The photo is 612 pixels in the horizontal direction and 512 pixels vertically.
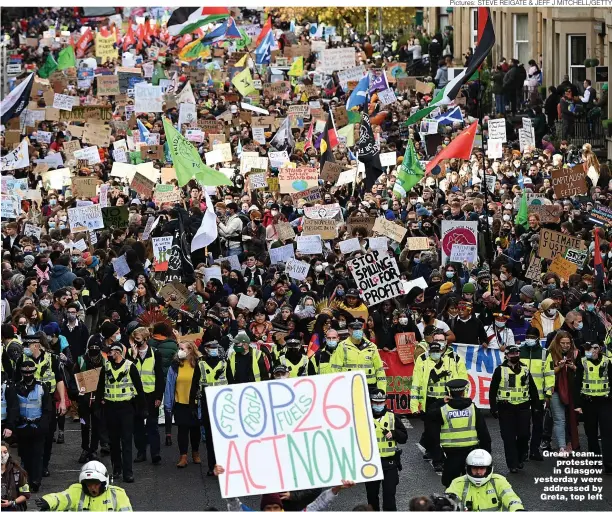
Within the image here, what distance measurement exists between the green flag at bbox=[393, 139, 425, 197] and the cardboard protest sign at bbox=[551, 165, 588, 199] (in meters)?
2.49

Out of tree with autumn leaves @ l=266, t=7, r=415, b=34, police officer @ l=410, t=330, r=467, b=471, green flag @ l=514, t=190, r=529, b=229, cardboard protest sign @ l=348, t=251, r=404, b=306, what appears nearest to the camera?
police officer @ l=410, t=330, r=467, b=471

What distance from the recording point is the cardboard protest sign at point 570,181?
24.1 metres

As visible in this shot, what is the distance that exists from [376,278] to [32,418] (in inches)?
208

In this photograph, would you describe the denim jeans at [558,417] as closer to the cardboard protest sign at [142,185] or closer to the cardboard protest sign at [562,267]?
the cardboard protest sign at [562,267]

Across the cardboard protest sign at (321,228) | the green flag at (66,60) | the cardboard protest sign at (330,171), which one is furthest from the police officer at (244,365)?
the green flag at (66,60)

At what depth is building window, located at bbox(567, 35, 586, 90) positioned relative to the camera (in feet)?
140

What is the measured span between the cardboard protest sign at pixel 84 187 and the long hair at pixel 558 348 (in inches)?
495

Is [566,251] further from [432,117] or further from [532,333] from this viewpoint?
[432,117]

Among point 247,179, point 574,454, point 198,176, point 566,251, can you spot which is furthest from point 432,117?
point 574,454

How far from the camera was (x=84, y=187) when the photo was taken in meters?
27.1

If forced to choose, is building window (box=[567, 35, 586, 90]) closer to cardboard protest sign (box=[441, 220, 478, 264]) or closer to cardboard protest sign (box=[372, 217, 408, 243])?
cardboard protest sign (box=[372, 217, 408, 243])

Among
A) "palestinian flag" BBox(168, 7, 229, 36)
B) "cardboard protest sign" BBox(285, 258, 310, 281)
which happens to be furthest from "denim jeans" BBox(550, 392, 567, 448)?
"palestinian flag" BBox(168, 7, 229, 36)

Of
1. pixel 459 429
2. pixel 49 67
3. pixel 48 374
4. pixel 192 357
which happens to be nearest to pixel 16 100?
pixel 192 357

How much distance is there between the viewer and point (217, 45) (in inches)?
2181
